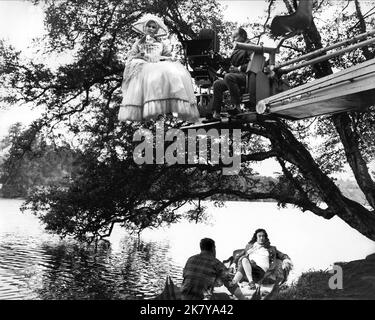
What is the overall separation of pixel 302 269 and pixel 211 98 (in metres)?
12.5

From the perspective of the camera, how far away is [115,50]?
1178 cm

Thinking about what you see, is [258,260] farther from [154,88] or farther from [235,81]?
[154,88]

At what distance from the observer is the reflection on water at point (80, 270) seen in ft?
50.4

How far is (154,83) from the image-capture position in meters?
4.51

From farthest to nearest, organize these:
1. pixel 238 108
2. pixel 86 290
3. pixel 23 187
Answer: pixel 23 187, pixel 86 290, pixel 238 108

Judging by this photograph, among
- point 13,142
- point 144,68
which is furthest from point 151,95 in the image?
point 13,142

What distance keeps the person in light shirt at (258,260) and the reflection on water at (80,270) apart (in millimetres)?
6185

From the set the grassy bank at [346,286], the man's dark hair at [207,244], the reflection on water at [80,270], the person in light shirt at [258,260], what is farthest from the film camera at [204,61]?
the reflection on water at [80,270]

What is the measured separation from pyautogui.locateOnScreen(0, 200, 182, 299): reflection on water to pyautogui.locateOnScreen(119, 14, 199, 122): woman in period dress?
816 cm

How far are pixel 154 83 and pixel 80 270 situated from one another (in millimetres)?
14879

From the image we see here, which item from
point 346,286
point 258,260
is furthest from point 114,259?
point 258,260
